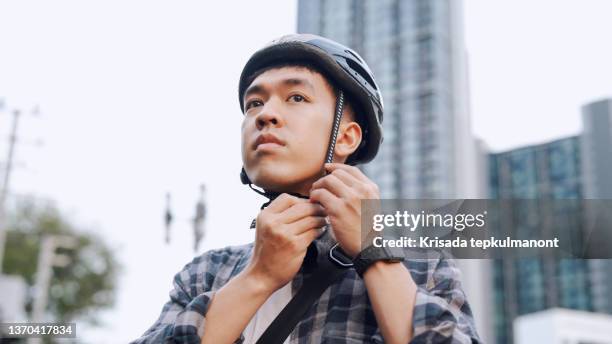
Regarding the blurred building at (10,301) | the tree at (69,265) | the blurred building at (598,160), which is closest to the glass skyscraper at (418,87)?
the blurred building at (598,160)

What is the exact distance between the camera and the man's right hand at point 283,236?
2.29 metres

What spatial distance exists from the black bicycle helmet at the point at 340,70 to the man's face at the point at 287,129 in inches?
2.2

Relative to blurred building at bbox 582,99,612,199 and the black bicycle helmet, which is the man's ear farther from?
blurred building at bbox 582,99,612,199

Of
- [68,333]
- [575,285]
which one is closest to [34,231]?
[68,333]

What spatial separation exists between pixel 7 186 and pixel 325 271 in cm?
3070

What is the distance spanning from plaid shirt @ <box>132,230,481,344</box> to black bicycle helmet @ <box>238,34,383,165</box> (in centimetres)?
57

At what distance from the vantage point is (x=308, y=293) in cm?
243

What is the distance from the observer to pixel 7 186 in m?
30.6

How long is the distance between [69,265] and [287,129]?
40910 millimetres

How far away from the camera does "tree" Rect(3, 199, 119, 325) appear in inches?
1542

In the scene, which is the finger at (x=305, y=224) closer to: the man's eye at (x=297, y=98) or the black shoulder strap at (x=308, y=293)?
the black shoulder strap at (x=308, y=293)

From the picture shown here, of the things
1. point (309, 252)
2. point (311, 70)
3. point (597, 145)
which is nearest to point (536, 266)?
point (597, 145)

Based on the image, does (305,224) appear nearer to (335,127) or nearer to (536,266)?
(335,127)

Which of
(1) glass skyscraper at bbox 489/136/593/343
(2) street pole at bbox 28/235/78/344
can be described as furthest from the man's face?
(1) glass skyscraper at bbox 489/136/593/343
